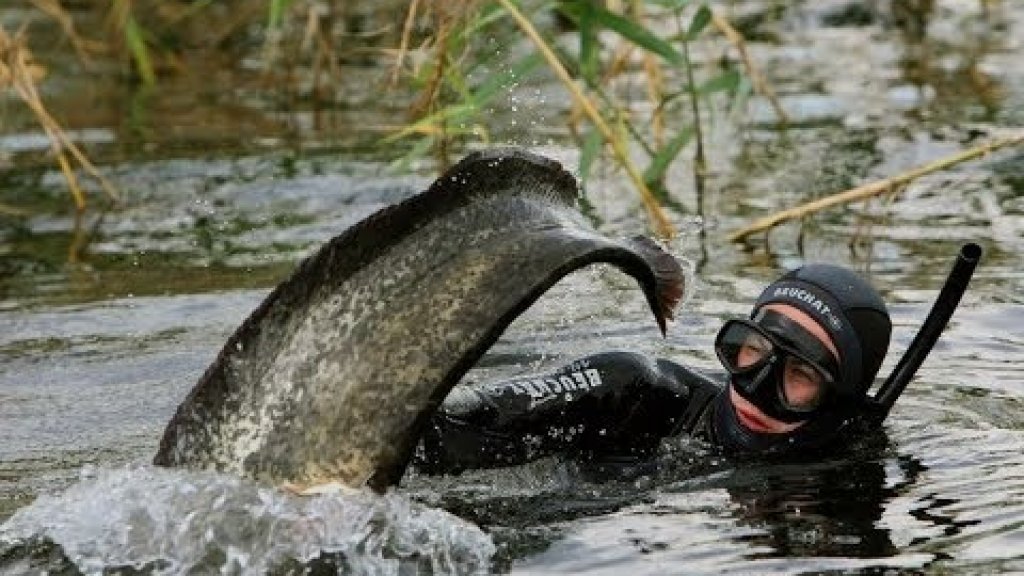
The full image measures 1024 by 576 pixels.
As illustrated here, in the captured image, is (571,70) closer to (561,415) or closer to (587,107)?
(587,107)

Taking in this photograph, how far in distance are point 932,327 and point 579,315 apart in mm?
2306

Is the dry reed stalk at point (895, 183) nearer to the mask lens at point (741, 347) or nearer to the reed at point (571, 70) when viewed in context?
the reed at point (571, 70)

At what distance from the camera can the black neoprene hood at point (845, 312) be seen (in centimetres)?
633

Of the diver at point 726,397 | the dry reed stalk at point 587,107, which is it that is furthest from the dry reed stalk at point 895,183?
the diver at point 726,397

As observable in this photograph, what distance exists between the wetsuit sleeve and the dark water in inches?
3.9

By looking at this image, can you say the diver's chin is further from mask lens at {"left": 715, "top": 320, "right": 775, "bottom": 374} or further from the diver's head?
mask lens at {"left": 715, "top": 320, "right": 775, "bottom": 374}

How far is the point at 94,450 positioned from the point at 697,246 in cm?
334

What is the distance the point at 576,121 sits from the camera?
1066cm

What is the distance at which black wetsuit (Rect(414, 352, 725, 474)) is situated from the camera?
6461 mm

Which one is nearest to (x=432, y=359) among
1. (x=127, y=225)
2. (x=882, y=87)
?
(x=127, y=225)

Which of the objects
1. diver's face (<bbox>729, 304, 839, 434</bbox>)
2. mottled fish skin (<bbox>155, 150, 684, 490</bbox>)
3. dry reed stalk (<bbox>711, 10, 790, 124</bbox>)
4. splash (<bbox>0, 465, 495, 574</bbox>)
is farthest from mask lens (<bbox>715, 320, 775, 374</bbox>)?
dry reed stalk (<bbox>711, 10, 790, 124</bbox>)

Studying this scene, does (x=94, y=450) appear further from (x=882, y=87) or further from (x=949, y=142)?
(x=882, y=87)

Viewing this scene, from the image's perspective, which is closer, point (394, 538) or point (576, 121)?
point (394, 538)

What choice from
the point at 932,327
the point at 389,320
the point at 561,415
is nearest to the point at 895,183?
the point at 932,327
